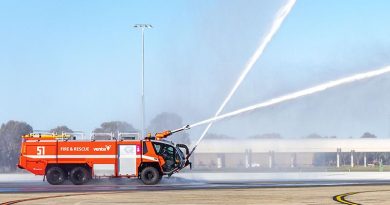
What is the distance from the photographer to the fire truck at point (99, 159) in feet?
137

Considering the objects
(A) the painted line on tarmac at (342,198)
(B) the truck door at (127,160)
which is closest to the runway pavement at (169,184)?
(B) the truck door at (127,160)

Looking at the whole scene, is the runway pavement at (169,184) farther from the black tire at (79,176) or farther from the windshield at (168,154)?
the windshield at (168,154)

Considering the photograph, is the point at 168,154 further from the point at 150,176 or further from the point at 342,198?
the point at 342,198

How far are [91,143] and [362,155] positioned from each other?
93580 millimetres

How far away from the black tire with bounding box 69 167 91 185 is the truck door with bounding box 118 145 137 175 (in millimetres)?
2083

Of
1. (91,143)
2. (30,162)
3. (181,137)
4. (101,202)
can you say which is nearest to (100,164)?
(91,143)

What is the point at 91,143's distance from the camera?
138 feet

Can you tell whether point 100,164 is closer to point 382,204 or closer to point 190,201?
point 190,201

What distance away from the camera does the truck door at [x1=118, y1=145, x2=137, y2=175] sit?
41.6 metres

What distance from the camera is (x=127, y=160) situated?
137 feet

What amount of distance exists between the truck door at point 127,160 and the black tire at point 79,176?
208 centimetres

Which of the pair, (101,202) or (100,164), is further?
(100,164)

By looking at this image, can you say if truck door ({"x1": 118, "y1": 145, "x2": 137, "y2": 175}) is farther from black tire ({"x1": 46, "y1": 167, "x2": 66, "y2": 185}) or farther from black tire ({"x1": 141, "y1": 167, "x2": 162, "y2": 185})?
black tire ({"x1": 46, "y1": 167, "x2": 66, "y2": 185})

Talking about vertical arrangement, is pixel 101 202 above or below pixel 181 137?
below
